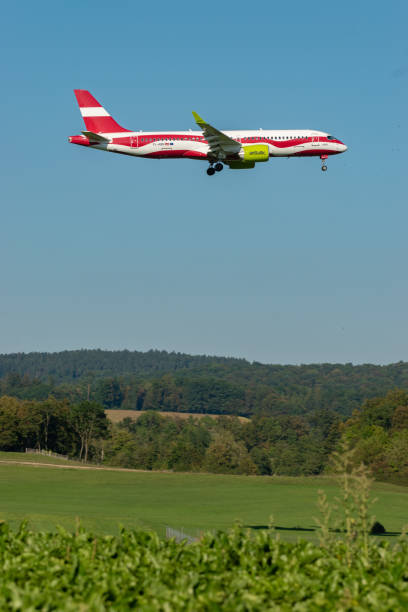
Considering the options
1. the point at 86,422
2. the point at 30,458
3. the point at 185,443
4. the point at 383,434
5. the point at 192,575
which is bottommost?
the point at 185,443

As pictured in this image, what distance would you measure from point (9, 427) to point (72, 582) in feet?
434

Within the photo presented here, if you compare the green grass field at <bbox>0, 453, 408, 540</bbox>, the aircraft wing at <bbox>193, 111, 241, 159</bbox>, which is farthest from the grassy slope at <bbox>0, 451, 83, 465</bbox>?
the aircraft wing at <bbox>193, 111, 241, 159</bbox>

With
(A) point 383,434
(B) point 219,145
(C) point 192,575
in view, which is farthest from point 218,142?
(A) point 383,434

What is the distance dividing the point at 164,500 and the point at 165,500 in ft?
0.33

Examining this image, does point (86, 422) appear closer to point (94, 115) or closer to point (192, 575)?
point (94, 115)

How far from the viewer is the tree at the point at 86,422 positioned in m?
161

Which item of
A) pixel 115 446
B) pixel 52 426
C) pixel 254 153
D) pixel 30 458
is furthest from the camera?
pixel 115 446

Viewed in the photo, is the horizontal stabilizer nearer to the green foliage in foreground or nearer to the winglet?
the winglet

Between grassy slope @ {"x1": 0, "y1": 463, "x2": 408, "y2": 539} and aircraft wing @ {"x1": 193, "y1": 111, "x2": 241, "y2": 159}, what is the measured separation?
936 inches

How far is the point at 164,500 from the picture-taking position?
2574 inches

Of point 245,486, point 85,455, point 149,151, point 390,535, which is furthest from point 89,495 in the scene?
point 85,455

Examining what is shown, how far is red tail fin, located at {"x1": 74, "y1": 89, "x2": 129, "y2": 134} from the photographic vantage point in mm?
64562

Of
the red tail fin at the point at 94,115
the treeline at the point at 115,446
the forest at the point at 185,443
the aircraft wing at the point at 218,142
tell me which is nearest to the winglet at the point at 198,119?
the aircraft wing at the point at 218,142

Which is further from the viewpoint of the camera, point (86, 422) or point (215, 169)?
point (86, 422)
